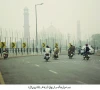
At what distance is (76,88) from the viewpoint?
12258mm

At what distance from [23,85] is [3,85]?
77 cm

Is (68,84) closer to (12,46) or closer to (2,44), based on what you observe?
(2,44)

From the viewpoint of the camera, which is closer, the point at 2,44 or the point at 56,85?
the point at 56,85

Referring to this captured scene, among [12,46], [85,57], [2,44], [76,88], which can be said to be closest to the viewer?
[76,88]

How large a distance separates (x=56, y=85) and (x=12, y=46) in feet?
114

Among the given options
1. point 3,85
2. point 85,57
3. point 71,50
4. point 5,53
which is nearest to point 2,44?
point 5,53

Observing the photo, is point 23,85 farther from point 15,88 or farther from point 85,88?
point 85,88

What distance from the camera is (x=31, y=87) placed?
12461mm

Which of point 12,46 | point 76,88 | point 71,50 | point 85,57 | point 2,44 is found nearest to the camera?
point 76,88

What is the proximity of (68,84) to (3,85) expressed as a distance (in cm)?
251

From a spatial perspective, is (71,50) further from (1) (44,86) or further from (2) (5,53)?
(1) (44,86)

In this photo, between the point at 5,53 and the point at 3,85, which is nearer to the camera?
the point at 3,85

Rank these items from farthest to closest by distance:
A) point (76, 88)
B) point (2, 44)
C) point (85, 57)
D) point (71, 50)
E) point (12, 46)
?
point (12, 46)
point (2, 44)
point (71, 50)
point (85, 57)
point (76, 88)

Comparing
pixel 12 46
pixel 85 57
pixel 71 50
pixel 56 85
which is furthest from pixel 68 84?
pixel 12 46
